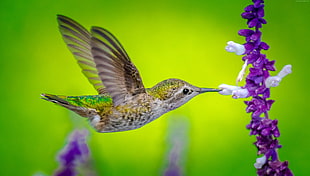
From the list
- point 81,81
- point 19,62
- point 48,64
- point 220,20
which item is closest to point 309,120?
point 220,20

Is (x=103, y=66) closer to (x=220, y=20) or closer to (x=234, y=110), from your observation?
(x=234, y=110)

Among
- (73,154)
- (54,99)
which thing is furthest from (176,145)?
(54,99)

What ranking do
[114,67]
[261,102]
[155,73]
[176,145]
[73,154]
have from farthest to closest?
[155,73]
[176,145]
[73,154]
[114,67]
[261,102]

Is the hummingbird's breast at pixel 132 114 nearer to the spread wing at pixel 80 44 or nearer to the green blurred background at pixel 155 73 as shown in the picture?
the spread wing at pixel 80 44

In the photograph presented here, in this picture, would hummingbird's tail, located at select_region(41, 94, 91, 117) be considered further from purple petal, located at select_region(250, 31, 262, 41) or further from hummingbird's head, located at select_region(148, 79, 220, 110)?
purple petal, located at select_region(250, 31, 262, 41)

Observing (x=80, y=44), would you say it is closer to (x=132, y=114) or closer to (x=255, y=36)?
(x=132, y=114)
